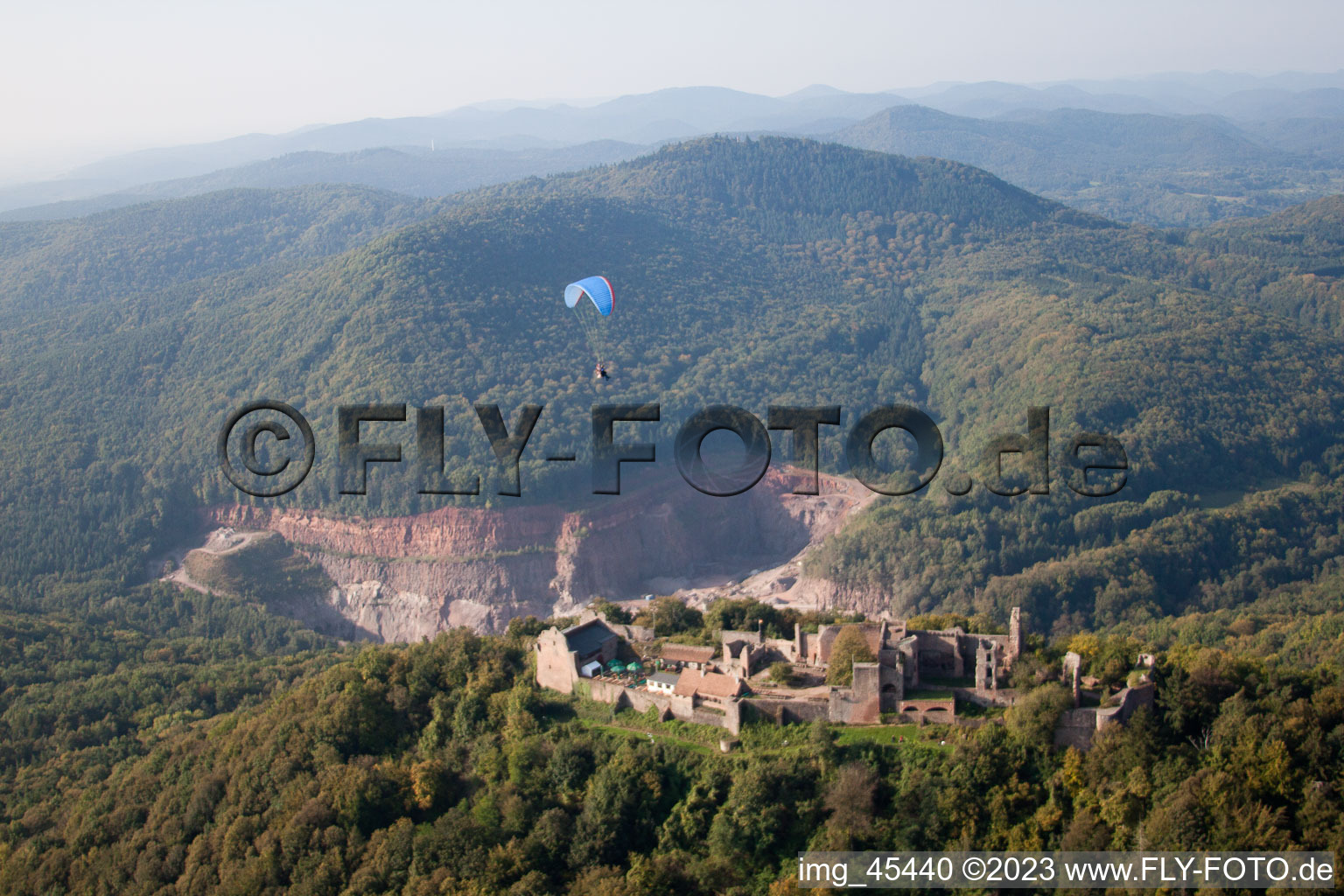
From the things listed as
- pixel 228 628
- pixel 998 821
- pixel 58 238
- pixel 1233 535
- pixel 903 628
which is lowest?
pixel 228 628

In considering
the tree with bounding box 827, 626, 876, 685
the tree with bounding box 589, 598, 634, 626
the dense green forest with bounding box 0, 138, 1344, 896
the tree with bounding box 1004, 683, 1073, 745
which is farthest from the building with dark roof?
the tree with bounding box 1004, 683, 1073, 745

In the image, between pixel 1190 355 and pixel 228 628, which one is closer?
pixel 228 628

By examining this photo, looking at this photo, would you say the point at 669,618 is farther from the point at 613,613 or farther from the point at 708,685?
the point at 708,685

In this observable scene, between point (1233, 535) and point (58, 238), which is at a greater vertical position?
point (58, 238)

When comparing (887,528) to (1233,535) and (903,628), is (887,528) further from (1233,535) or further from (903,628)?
(903,628)

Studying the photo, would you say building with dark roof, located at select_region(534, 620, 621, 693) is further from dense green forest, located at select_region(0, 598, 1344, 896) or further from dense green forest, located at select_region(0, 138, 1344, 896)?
dense green forest, located at select_region(0, 138, 1344, 896)

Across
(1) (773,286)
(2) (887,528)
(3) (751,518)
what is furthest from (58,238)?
(2) (887,528)

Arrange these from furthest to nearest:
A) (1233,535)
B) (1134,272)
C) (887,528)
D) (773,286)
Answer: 1. (1134,272)
2. (773,286)
3. (887,528)
4. (1233,535)
